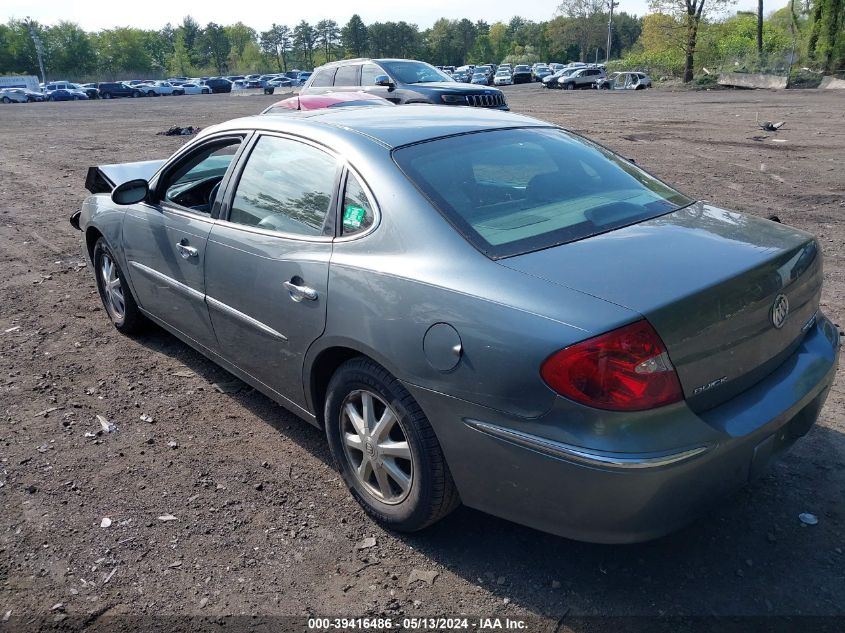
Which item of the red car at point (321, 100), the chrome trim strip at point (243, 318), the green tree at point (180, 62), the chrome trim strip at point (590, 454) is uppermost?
the green tree at point (180, 62)

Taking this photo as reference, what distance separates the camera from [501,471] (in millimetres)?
2494

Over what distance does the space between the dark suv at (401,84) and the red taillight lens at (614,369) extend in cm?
1257

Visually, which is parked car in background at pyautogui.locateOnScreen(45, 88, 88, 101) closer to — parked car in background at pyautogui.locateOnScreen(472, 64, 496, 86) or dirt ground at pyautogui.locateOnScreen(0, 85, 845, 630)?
parked car in background at pyautogui.locateOnScreen(472, 64, 496, 86)

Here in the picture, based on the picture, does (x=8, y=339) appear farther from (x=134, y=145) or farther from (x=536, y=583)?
(x=134, y=145)

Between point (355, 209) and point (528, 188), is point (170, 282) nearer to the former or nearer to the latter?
point (355, 209)

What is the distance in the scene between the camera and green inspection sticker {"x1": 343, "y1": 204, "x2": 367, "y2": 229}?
308cm

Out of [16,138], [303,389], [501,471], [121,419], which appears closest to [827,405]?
[501,471]

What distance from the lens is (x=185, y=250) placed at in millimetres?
4012

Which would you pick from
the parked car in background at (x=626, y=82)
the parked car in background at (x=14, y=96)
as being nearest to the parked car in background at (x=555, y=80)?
the parked car in background at (x=626, y=82)

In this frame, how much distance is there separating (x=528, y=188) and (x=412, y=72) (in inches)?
526

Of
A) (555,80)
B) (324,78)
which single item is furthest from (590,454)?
(555,80)

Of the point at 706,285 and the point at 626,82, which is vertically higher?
the point at 626,82

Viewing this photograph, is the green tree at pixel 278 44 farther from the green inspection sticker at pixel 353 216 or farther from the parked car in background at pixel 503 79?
the green inspection sticker at pixel 353 216

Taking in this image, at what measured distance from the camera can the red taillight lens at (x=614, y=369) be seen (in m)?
2.26
